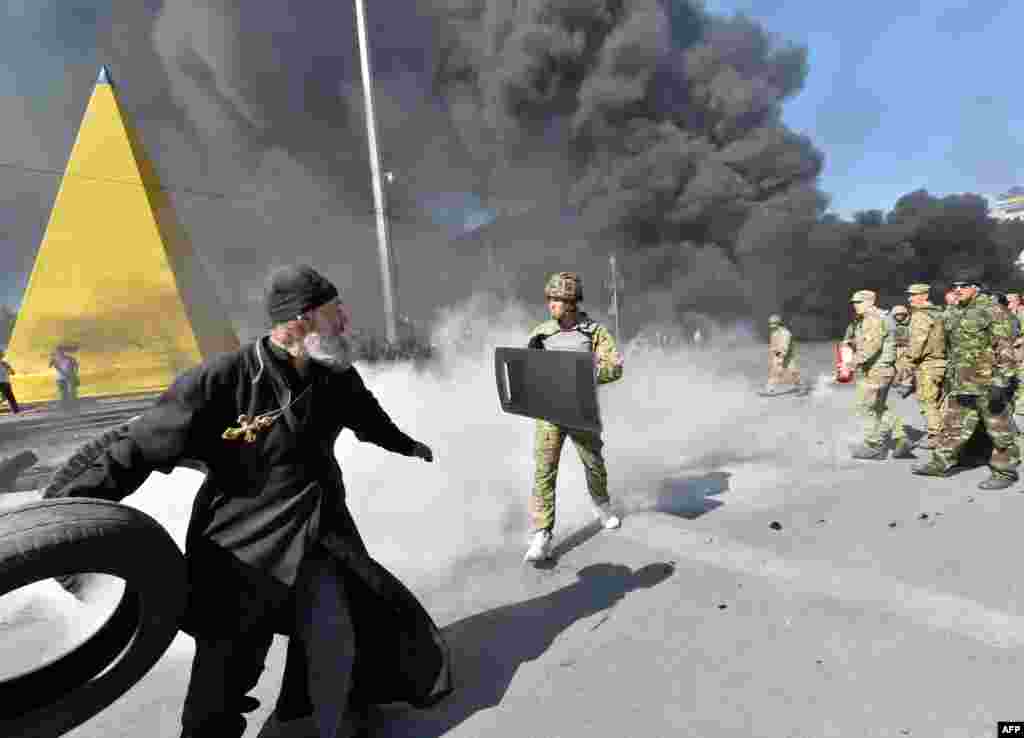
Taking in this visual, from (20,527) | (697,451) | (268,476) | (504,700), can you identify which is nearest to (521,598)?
(504,700)

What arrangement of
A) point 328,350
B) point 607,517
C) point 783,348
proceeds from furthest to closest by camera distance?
point 783,348, point 607,517, point 328,350

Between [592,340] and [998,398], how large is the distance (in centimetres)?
310

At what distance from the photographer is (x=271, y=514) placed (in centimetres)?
186

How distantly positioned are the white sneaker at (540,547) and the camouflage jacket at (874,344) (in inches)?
148

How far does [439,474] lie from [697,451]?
2837mm

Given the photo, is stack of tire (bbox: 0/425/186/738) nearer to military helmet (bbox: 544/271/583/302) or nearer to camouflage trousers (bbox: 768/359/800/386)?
military helmet (bbox: 544/271/583/302)

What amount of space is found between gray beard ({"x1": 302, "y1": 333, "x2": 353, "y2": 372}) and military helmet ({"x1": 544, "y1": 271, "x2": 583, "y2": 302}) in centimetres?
180

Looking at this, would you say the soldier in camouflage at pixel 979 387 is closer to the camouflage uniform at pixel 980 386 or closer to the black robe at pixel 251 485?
the camouflage uniform at pixel 980 386

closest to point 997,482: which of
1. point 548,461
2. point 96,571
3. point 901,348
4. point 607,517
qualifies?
point 607,517

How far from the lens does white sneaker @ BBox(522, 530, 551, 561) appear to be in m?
3.51

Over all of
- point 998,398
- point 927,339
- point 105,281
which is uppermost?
point 105,281

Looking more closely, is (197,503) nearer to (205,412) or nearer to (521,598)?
(205,412)

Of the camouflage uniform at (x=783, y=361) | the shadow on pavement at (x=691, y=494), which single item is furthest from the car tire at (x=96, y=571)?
the camouflage uniform at (x=783, y=361)

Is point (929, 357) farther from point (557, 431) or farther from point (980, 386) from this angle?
point (557, 431)
